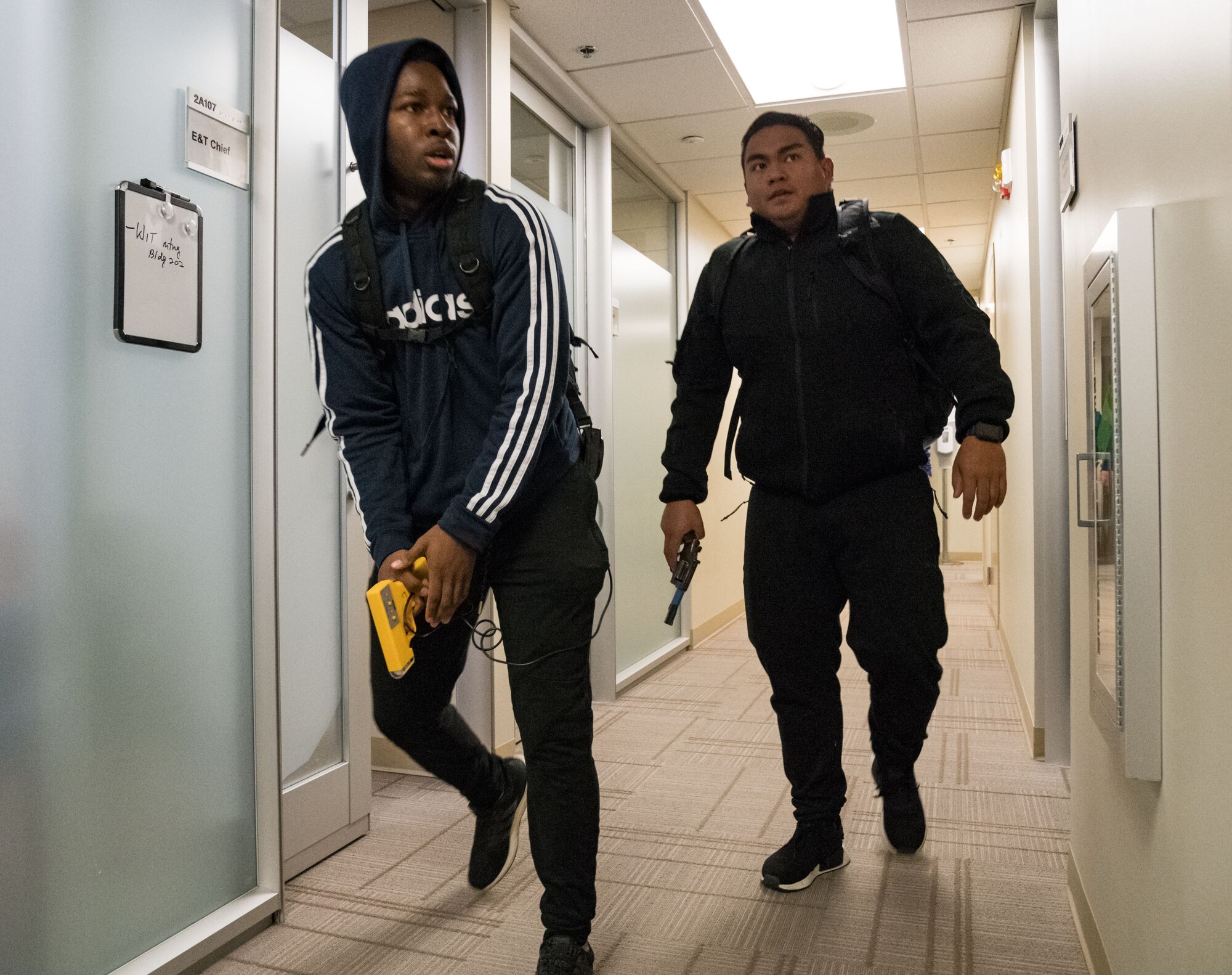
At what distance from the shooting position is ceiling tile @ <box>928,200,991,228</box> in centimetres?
557

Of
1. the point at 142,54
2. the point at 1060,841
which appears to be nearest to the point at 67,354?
the point at 142,54

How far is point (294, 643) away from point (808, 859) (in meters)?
1.16

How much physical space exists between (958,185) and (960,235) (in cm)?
140

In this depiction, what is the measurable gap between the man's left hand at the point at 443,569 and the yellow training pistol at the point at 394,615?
22 millimetres

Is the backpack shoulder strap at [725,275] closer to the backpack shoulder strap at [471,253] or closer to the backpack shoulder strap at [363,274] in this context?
the backpack shoulder strap at [471,253]

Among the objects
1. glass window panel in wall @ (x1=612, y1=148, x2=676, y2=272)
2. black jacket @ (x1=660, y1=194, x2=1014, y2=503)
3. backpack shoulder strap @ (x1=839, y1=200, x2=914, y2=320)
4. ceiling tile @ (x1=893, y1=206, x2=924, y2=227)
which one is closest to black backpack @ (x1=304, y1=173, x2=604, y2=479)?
black jacket @ (x1=660, y1=194, x2=1014, y2=503)

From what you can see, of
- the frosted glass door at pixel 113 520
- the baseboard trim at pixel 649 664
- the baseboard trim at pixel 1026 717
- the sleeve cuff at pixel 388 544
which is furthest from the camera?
the baseboard trim at pixel 649 664

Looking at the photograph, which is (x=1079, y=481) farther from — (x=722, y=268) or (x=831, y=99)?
(x=831, y=99)

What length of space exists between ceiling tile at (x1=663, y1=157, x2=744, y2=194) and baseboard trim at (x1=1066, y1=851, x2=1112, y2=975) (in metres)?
3.39

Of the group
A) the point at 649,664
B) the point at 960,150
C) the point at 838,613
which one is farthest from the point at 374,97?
the point at 960,150

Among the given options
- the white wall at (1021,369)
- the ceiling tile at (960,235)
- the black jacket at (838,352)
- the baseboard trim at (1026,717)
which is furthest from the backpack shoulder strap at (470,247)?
the ceiling tile at (960,235)

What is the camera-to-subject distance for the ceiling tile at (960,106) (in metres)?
3.72

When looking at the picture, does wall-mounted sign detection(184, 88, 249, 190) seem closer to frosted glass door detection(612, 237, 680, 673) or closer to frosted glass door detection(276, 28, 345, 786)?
frosted glass door detection(276, 28, 345, 786)

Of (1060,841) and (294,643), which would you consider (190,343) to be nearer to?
(294,643)
